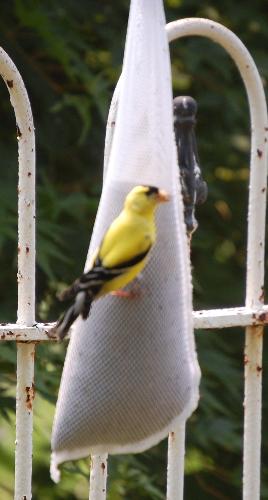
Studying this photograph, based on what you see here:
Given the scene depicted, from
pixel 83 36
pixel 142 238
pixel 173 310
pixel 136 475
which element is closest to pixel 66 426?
pixel 173 310

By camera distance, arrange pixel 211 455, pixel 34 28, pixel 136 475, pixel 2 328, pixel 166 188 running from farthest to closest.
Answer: pixel 211 455 → pixel 34 28 → pixel 136 475 → pixel 2 328 → pixel 166 188

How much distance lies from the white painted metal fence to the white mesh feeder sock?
0.29 m

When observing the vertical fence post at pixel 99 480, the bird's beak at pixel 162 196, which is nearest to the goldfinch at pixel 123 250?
the bird's beak at pixel 162 196

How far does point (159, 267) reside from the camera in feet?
6.41

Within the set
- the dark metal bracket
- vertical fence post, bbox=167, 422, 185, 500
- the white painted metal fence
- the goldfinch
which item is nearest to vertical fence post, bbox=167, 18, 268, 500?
the white painted metal fence

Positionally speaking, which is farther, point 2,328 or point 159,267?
point 2,328

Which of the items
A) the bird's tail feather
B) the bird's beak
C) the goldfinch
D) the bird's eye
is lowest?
the bird's tail feather

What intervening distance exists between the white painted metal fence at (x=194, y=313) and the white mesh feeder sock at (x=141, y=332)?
29 cm

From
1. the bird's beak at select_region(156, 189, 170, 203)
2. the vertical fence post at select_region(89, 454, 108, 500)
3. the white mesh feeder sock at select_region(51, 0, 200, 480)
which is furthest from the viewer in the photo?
the vertical fence post at select_region(89, 454, 108, 500)

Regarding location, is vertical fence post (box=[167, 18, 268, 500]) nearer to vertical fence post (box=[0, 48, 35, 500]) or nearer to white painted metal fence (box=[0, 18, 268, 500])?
white painted metal fence (box=[0, 18, 268, 500])

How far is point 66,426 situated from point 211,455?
1.83 meters

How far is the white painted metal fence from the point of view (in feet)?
7.36

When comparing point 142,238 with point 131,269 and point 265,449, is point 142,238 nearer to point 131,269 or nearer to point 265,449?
point 131,269

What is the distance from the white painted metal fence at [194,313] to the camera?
7.36ft
